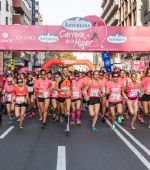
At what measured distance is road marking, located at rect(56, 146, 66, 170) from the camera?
8.26 m

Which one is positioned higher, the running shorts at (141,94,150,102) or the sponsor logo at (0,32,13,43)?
the sponsor logo at (0,32,13,43)

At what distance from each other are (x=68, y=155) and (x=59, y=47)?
12.9m

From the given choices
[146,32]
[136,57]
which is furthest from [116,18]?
[146,32]

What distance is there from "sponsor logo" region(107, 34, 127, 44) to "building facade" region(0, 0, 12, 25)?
38.0m

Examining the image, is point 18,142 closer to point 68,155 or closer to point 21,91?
point 68,155

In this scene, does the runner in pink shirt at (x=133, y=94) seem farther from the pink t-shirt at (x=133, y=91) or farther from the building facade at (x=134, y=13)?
the building facade at (x=134, y=13)

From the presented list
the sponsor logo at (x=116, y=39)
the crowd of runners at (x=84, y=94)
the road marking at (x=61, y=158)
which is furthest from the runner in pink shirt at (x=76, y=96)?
the sponsor logo at (x=116, y=39)

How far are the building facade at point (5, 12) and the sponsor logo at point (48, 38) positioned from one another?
1468 inches

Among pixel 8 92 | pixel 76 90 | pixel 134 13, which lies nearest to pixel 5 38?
pixel 8 92

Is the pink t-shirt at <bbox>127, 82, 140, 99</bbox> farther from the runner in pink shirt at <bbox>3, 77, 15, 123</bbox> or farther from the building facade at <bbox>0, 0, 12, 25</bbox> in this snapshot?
the building facade at <bbox>0, 0, 12, 25</bbox>

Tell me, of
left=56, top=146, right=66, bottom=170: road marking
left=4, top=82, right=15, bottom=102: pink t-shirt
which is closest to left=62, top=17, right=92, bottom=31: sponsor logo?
left=4, top=82, right=15, bottom=102: pink t-shirt

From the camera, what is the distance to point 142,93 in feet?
49.5

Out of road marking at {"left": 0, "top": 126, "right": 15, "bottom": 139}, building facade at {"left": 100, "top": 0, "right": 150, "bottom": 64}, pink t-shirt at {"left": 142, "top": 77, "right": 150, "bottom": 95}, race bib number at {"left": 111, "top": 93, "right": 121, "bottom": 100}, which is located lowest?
road marking at {"left": 0, "top": 126, "right": 15, "bottom": 139}

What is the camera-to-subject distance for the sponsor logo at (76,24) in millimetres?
21533
